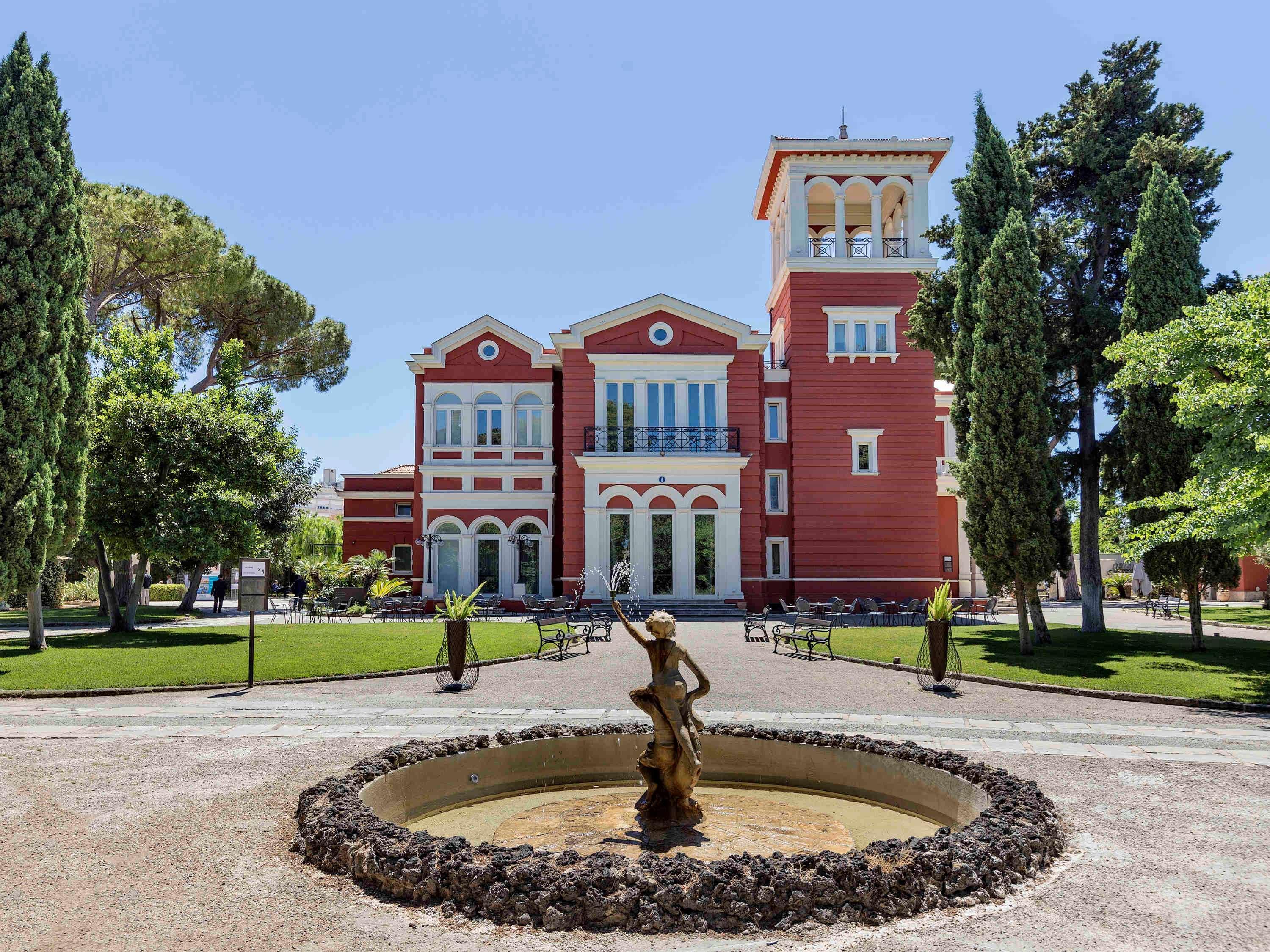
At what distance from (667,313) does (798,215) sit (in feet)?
19.2

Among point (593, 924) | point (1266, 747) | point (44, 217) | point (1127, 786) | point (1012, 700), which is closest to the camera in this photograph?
point (593, 924)

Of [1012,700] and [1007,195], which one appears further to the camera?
[1007,195]

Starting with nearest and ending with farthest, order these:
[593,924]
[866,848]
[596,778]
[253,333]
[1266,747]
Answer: [593,924] → [866,848] → [596,778] → [1266,747] → [253,333]

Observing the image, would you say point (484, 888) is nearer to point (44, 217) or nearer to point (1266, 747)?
point (1266, 747)

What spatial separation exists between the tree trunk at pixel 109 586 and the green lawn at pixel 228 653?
0.40 m

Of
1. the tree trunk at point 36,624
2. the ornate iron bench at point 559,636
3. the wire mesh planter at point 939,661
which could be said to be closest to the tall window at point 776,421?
the ornate iron bench at point 559,636

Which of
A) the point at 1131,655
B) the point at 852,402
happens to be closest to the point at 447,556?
the point at 852,402

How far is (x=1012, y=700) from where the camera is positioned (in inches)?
465

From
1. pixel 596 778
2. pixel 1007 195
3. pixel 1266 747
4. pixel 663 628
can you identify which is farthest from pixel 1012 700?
pixel 1007 195

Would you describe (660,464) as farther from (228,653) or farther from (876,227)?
(228,653)

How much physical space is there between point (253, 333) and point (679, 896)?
32.9m

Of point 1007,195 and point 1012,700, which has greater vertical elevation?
point 1007,195

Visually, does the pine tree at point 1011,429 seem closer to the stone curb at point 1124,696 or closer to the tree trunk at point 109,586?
the stone curb at point 1124,696

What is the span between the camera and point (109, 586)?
21.8 meters
